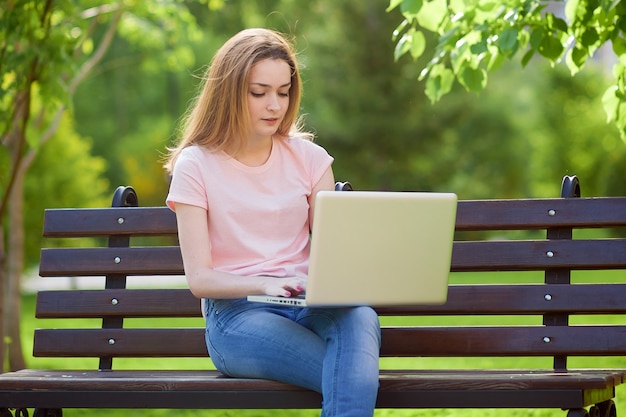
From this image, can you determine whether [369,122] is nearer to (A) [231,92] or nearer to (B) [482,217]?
(B) [482,217]

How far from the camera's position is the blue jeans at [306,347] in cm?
328

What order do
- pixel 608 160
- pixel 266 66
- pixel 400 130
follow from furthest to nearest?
pixel 400 130
pixel 608 160
pixel 266 66

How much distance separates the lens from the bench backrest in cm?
400

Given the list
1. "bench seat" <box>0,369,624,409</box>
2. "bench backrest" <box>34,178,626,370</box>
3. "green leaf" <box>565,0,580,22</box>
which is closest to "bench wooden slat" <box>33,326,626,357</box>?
"bench backrest" <box>34,178,626,370</box>

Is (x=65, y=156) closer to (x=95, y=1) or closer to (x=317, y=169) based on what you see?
(x=95, y=1)

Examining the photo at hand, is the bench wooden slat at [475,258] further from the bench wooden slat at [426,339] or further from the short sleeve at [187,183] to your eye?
the short sleeve at [187,183]

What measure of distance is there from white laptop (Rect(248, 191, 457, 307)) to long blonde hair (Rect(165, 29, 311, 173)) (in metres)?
0.63

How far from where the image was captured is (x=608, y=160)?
2800cm

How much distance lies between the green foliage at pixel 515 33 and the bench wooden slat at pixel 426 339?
0.98 meters

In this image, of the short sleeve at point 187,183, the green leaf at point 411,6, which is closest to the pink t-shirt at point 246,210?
the short sleeve at point 187,183

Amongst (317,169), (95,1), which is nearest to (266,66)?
(317,169)

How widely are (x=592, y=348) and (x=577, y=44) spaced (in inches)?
50.5

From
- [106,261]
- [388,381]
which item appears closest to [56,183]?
[106,261]

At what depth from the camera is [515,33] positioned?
13.7 feet
